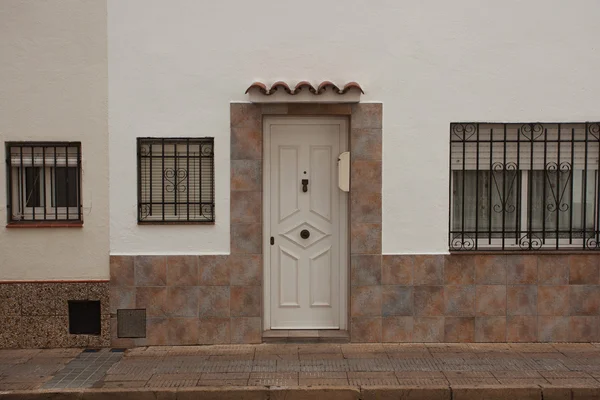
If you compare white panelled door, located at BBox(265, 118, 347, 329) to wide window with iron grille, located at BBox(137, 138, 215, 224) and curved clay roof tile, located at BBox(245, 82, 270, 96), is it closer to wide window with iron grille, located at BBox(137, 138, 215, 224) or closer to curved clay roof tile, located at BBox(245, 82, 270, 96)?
curved clay roof tile, located at BBox(245, 82, 270, 96)

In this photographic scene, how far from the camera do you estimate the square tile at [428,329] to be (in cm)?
711

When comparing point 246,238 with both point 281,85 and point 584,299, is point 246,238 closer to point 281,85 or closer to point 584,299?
point 281,85

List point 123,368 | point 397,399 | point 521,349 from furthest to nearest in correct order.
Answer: point 521,349 < point 123,368 < point 397,399

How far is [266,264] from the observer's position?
730 centimetres

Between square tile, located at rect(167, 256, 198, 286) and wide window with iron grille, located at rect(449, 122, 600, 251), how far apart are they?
2.91m

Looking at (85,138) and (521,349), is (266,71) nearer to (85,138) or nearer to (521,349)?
(85,138)

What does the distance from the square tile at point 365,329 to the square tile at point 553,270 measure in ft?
6.25

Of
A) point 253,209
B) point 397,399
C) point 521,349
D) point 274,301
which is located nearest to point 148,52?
point 253,209

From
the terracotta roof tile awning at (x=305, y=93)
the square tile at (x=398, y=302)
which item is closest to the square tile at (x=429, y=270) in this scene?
the square tile at (x=398, y=302)

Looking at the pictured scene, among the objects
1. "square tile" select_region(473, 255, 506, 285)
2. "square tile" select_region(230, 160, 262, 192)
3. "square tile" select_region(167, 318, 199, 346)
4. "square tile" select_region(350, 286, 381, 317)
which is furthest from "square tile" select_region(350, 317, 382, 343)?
"square tile" select_region(230, 160, 262, 192)

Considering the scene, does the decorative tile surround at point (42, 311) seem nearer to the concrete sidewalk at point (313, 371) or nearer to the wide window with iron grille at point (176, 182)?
the concrete sidewalk at point (313, 371)

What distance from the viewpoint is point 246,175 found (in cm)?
703

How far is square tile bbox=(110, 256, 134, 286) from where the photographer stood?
703cm

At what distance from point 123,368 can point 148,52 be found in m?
3.39
